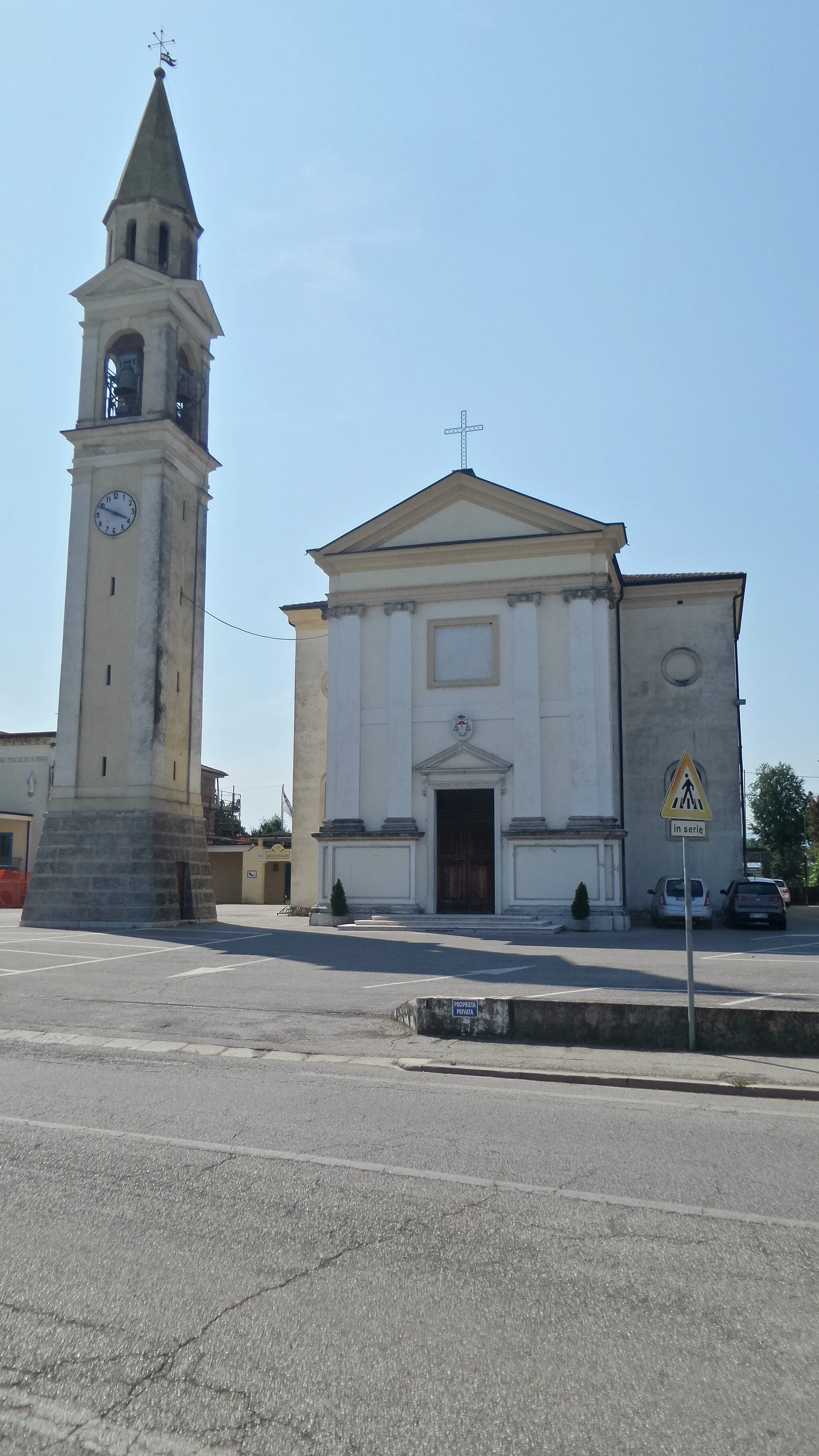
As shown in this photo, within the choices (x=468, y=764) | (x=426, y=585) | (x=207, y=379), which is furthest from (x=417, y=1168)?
(x=207, y=379)

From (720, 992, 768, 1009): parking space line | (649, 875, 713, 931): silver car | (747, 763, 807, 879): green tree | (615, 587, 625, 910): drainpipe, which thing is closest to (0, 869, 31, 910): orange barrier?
(615, 587, 625, 910): drainpipe

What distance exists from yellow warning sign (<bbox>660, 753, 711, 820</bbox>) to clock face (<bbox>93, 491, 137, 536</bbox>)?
2426cm

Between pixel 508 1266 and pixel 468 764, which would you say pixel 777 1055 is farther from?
pixel 468 764

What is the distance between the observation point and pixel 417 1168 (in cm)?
588

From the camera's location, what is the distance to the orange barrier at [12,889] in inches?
1704

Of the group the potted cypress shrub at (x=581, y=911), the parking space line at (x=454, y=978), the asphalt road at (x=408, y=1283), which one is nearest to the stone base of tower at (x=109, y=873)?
the potted cypress shrub at (x=581, y=911)

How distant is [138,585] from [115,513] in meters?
2.43

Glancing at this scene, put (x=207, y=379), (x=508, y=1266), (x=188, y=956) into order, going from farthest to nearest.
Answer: (x=207, y=379) → (x=188, y=956) → (x=508, y=1266)

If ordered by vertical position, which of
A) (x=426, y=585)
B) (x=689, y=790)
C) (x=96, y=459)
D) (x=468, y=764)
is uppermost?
(x=96, y=459)

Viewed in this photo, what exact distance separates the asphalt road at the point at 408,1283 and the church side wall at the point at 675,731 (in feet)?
86.8

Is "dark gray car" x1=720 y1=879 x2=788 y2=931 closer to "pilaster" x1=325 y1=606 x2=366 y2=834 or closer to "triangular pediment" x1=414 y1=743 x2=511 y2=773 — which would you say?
"triangular pediment" x1=414 y1=743 x2=511 y2=773

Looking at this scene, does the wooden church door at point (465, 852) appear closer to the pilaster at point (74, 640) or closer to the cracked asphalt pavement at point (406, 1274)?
the pilaster at point (74, 640)

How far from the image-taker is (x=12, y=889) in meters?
43.6

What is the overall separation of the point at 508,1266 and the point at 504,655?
26774 millimetres
